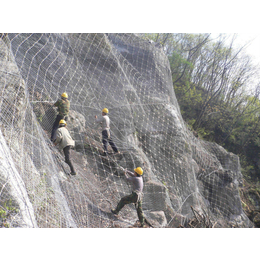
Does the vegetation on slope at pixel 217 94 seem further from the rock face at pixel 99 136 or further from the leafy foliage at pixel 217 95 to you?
the rock face at pixel 99 136

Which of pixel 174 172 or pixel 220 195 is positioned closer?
pixel 174 172

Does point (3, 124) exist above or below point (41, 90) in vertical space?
below

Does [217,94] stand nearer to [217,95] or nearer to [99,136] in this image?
[217,95]

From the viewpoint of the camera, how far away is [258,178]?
8383mm

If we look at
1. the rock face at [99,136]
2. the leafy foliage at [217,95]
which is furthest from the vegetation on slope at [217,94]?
the rock face at [99,136]

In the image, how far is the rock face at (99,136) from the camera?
81.0 inches

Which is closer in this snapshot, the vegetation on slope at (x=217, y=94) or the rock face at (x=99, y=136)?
the rock face at (x=99, y=136)

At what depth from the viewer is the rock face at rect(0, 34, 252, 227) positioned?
2057 millimetres

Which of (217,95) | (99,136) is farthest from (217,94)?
(99,136)

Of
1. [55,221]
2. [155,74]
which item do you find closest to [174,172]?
[155,74]

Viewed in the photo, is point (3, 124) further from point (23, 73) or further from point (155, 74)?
point (155, 74)

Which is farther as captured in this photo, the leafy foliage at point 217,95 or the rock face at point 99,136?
the leafy foliage at point 217,95

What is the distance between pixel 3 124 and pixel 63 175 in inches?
35.7

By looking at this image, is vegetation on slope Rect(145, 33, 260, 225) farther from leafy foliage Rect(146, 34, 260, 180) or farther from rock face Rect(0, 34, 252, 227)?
rock face Rect(0, 34, 252, 227)
